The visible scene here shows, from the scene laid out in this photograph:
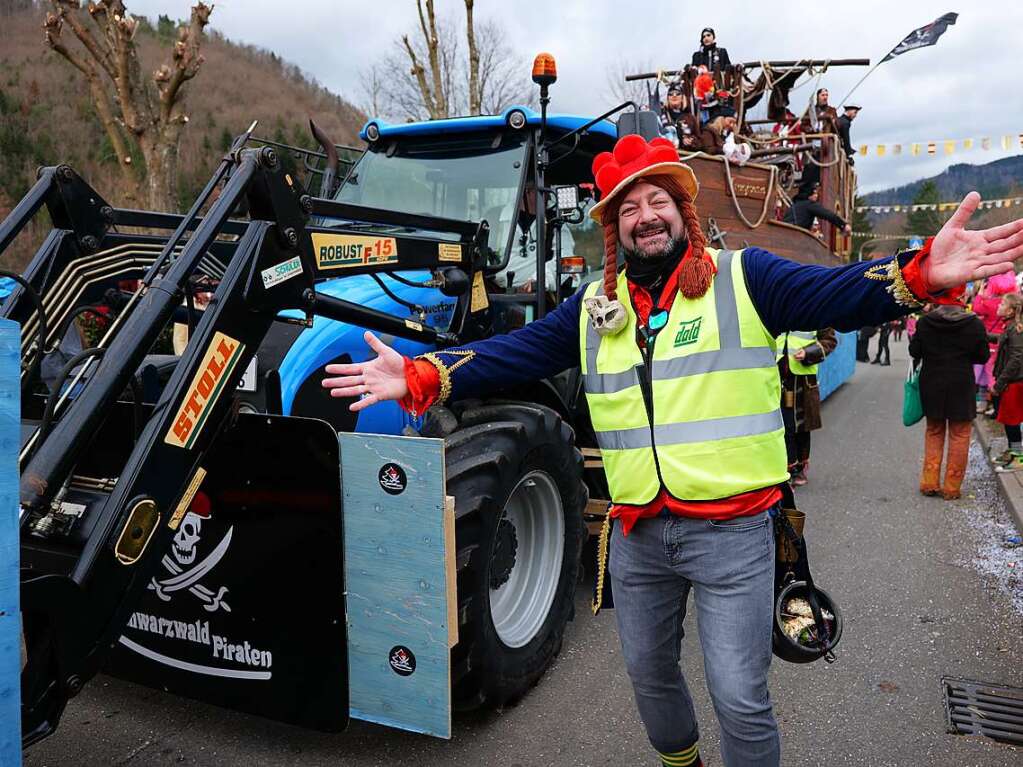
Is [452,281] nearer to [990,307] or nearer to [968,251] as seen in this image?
[968,251]

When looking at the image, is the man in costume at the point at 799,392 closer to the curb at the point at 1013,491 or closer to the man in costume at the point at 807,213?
the curb at the point at 1013,491

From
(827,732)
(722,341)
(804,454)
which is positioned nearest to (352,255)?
(722,341)

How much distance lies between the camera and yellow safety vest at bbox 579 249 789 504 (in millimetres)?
2129

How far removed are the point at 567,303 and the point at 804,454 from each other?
5352mm

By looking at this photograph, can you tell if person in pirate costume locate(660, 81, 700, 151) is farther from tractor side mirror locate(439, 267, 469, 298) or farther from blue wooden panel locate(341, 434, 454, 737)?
blue wooden panel locate(341, 434, 454, 737)

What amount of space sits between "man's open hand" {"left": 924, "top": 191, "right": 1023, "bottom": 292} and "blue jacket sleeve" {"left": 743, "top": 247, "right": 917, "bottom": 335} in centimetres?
7

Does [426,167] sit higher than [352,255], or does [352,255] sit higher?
[426,167]

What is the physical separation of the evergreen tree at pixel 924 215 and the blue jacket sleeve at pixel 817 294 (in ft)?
162

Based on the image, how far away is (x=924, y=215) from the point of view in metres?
53.6

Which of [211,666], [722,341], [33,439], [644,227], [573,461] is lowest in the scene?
[211,666]

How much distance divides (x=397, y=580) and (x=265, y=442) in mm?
658

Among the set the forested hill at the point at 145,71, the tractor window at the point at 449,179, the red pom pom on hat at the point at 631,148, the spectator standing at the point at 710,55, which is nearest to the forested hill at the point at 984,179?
the red pom pom on hat at the point at 631,148

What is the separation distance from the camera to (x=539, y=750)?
3.12 metres

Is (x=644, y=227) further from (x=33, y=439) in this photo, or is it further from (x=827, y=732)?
(x=827, y=732)
